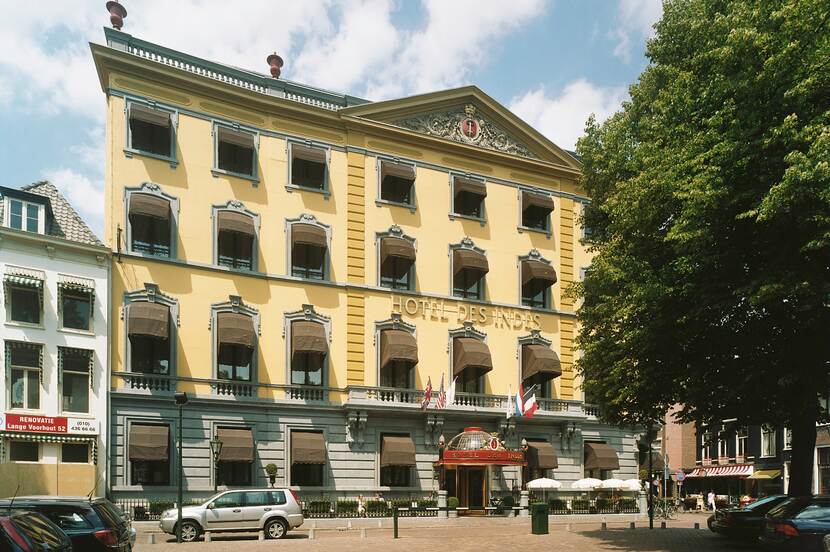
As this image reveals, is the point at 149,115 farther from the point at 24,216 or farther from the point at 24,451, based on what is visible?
the point at 24,451

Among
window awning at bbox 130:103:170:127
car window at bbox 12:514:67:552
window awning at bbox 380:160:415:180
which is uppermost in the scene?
window awning at bbox 130:103:170:127

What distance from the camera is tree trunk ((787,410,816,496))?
22766 mm

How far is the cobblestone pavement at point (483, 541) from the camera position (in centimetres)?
2303

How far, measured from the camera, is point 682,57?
2494 centimetres

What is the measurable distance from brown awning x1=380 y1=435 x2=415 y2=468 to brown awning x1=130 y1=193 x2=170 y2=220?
13.1m

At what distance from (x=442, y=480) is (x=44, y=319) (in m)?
17.9

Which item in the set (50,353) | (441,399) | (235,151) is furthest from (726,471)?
(50,353)

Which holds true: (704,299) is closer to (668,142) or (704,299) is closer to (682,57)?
(668,142)

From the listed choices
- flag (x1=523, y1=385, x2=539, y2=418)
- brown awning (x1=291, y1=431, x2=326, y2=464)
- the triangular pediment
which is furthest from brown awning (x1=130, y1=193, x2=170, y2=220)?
flag (x1=523, y1=385, x2=539, y2=418)

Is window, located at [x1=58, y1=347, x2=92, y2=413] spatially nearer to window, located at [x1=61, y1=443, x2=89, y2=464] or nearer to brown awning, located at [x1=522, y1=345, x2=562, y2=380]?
window, located at [x1=61, y1=443, x2=89, y2=464]

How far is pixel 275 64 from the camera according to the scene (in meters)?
36.4

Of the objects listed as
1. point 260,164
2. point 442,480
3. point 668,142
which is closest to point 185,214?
point 260,164

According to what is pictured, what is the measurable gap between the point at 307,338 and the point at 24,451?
11.3 meters

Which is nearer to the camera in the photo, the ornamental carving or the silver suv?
the silver suv
